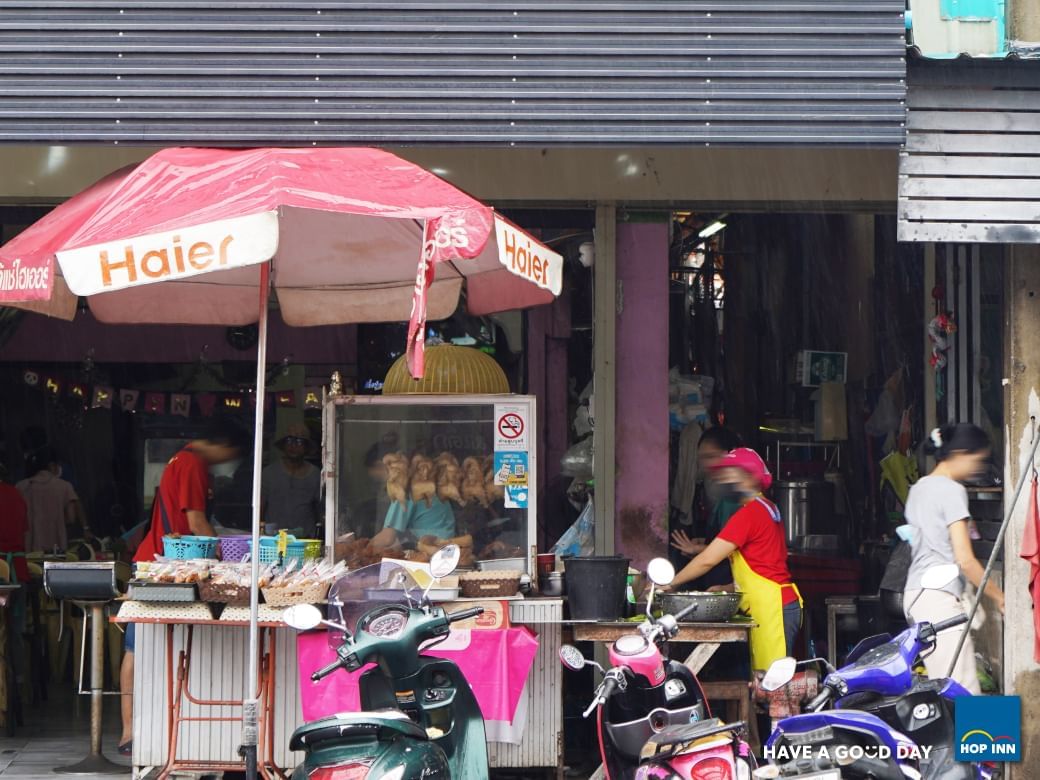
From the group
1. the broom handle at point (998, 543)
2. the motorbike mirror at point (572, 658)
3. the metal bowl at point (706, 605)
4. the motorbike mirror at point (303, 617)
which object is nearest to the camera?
the motorbike mirror at point (303, 617)

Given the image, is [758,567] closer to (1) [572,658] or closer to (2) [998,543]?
(2) [998,543]

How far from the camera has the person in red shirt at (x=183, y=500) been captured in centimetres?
796

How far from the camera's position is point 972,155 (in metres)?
6.95

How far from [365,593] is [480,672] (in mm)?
1119

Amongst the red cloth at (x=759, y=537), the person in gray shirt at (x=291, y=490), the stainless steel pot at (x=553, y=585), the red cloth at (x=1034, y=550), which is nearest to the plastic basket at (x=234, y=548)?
the stainless steel pot at (x=553, y=585)

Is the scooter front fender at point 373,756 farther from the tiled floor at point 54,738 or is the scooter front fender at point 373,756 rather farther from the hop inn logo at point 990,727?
the hop inn logo at point 990,727

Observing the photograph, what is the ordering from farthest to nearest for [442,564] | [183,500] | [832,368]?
[832,368] → [183,500] → [442,564]

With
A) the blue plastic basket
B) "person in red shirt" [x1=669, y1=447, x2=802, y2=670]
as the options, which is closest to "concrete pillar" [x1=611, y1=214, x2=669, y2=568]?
"person in red shirt" [x1=669, y1=447, x2=802, y2=670]

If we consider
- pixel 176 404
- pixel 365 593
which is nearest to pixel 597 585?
pixel 365 593

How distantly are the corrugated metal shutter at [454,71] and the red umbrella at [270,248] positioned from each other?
1.23ft

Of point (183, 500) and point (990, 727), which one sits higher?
point (183, 500)

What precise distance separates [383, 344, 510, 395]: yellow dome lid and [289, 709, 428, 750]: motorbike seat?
3.46m

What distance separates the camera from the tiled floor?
7.99 m

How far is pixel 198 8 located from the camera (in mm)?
6980
